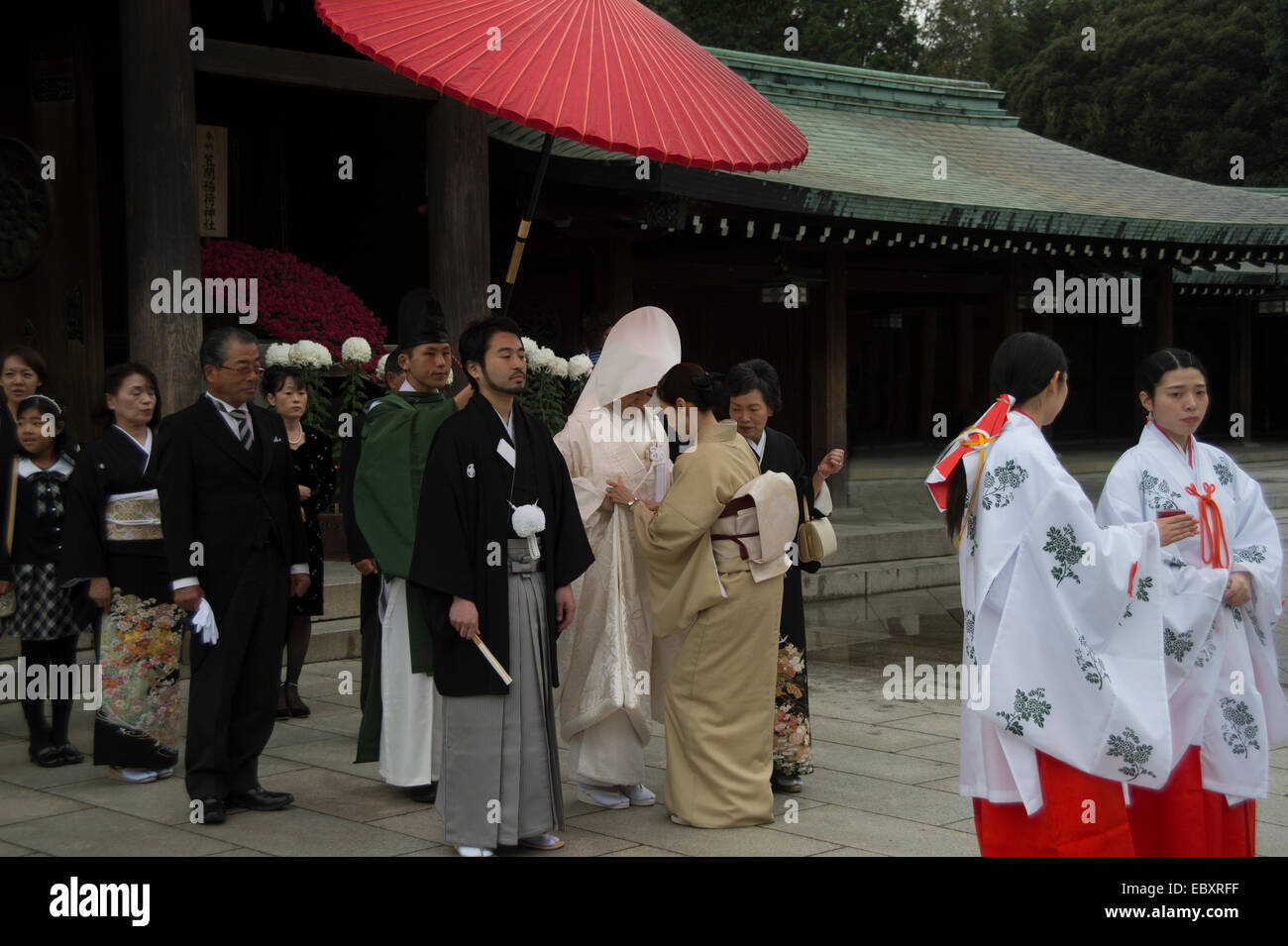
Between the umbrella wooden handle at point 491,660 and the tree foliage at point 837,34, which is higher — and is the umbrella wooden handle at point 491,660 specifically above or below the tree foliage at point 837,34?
below

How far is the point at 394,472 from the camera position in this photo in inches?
212

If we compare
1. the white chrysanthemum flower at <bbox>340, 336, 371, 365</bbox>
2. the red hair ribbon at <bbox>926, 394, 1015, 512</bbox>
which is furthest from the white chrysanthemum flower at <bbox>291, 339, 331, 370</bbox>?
the red hair ribbon at <bbox>926, 394, 1015, 512</bbox>

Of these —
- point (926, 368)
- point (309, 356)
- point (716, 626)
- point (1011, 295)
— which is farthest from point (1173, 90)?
point (716, 626)

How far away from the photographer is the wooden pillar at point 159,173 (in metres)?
7.72

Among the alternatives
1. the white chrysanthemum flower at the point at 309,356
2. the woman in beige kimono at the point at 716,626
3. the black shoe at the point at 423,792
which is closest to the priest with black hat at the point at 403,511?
the black shoe at the point at 423,792

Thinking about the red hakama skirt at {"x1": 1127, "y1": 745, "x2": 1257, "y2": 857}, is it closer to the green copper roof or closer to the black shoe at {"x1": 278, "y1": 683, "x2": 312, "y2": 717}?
the black shoe at {"x1": 278, "y1": 683, "x2": 312, "y2": 717}

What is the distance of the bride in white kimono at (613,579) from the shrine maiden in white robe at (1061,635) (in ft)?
6.06

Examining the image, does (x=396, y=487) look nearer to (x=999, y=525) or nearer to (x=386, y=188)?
(x=999, y=525)

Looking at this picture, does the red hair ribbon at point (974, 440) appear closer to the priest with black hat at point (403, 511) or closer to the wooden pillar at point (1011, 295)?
the priest with black hat at point (403, 511)

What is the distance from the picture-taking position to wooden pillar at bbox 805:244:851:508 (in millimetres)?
13286

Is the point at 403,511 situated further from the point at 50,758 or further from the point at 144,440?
the point at 50,758

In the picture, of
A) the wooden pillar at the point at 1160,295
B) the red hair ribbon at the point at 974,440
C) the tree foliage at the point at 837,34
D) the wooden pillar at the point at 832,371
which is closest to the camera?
the red hair ribbon at the point at 974,440

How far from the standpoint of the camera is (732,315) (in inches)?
619

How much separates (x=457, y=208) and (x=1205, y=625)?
648cm
